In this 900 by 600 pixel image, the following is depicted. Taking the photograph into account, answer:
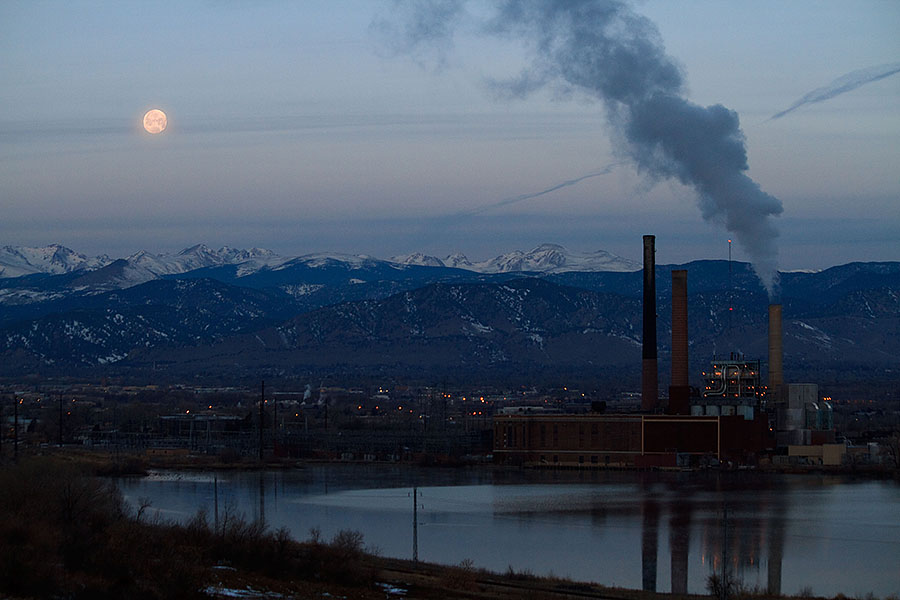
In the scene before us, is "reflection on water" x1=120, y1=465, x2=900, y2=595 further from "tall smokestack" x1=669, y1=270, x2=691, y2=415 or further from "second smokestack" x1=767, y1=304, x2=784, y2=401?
"second smokestack" x1=767, y1=304, x2=784, y2=401

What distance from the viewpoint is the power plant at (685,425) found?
79.9 meters

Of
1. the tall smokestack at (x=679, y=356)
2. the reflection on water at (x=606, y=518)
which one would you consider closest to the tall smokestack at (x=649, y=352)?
the tall smokestack at (x=679, y=356)

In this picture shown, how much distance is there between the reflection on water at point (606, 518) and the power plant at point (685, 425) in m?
3.98

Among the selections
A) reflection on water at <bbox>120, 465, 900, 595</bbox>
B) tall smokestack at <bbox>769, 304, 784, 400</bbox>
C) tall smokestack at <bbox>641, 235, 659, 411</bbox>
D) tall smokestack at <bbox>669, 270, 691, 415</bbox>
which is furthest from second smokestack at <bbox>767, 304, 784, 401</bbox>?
reflection on water at <bbox>120, 465, 900, 595</bbox>

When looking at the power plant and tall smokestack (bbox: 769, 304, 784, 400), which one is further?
tall smokestack (bbox: 769, 304, 784, 400)

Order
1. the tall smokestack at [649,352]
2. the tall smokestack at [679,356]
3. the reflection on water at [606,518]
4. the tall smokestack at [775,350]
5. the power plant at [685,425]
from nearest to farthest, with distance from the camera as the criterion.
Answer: the reflection on water at [606,518] < the power plant at [685,425] < the tall smokestack at [679,356] < the tall smokestack at [649,352] < the tall smokestack at [775,350]

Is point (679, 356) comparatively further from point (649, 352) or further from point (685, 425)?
point (685, 425)

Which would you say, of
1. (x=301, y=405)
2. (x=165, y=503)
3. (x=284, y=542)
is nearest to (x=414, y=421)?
(x=301, y=405)

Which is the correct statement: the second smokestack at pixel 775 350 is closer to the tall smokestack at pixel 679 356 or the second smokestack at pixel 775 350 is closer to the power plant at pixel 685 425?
the power plant at pixel 685 425

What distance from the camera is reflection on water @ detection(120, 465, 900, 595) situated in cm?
4166

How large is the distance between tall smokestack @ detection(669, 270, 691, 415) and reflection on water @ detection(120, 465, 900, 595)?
6368 millimetres

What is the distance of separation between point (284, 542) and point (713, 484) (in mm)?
41744

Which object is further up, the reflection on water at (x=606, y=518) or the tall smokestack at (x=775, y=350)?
the tall smokestack at (x=775, y=350)

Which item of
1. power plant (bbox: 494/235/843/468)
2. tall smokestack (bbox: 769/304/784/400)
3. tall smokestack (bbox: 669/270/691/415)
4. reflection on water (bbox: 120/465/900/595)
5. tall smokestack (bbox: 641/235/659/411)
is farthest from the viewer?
tall smokestack (bbox: 769/304/784/400)
